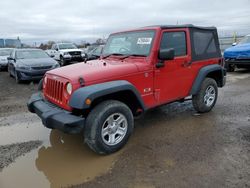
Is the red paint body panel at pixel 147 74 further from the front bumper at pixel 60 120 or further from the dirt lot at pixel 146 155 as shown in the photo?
the dirt lot at pixel 146 155

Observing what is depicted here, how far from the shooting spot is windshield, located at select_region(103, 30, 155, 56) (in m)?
4.58

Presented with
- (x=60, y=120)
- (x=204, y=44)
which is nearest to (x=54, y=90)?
(x=60, y=120)

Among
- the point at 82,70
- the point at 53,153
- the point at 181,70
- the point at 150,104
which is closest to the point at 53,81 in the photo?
the point at 82,70

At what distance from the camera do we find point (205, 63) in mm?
5551

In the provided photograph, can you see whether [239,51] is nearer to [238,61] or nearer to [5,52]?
[238,61]

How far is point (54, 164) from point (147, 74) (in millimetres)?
2099

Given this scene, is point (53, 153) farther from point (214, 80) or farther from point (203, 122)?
point (214, 80)

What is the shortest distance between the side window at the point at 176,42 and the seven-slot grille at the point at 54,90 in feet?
6.41

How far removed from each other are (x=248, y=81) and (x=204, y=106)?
16.8ft

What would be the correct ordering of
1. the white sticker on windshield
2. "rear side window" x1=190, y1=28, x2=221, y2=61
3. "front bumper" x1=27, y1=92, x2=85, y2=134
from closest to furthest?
"front bumper" x1=27, y1=92, x2=85, y2=134 → the white sticker on windshield → "rear side window" x1=190, y1=28, x2=221, y2=61

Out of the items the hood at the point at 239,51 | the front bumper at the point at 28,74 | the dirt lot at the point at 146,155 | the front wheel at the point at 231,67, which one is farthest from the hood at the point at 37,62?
the front wheel at the point at 231,67

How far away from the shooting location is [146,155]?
3.87 metres

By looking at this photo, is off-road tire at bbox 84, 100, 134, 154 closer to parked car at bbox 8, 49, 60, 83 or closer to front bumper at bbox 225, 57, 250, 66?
parked car at bbox 8, 49, 60, 83

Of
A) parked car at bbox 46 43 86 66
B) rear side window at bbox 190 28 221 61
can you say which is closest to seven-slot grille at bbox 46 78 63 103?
rear side window at bbox 190 28 221 61
